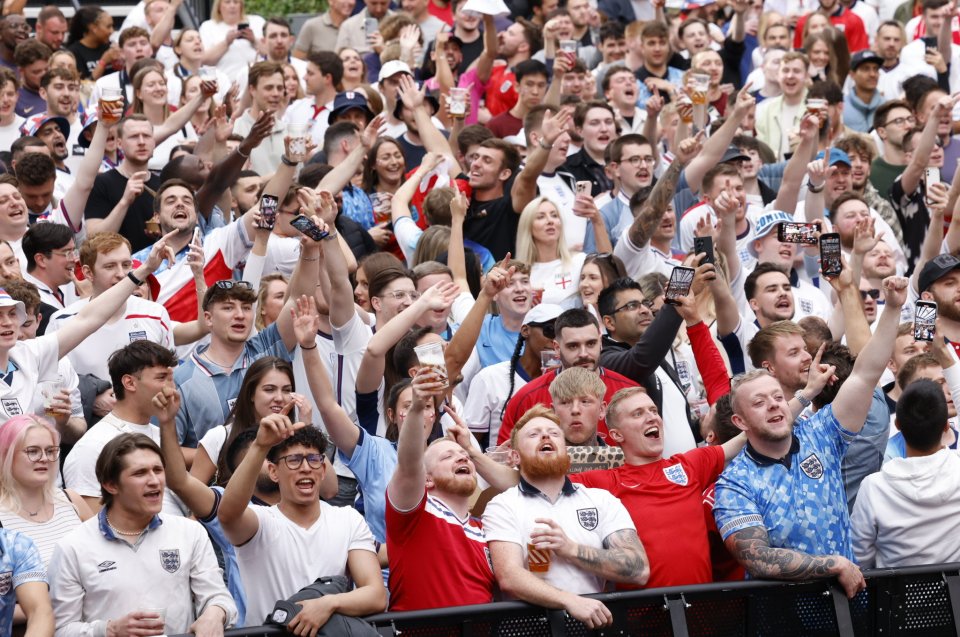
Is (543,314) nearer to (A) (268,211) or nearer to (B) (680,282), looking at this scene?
(B) (680,282)

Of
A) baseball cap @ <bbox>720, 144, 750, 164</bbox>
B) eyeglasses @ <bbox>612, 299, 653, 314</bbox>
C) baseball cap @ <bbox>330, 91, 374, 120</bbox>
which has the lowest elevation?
baseball cap @ <bbox>330, 91, 374, 120</bbox>

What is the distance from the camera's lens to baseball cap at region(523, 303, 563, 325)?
825cm

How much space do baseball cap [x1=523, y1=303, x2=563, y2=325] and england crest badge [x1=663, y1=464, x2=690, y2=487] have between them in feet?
5.42

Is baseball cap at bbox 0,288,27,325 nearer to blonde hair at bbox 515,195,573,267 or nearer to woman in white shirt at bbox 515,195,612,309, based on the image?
woman in white shirt at bbox 515,195,612,309

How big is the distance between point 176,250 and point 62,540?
3602mm

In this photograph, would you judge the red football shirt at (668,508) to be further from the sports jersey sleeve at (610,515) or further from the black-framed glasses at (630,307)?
the black-framed glasses at (630,307)

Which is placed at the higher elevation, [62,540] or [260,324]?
[62,540]

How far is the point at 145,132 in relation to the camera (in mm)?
10234

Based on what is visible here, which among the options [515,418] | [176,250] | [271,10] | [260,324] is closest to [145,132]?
[176,250]

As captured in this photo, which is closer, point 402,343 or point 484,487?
point 484,487

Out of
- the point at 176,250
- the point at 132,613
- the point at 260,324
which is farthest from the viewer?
the point at 176,250

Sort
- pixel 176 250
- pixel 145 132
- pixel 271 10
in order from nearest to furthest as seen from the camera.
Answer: pixel 176 250 → pixel 145 132 → pixel 271 10

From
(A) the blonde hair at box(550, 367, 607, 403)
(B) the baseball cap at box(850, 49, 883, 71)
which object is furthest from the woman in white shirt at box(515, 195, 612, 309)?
(B) the baseball cap at box(850, 49, 883, 71)

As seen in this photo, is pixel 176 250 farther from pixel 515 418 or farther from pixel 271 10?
pixel 271 10
